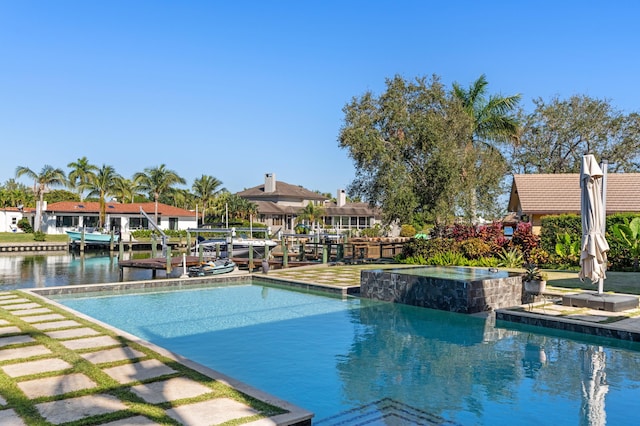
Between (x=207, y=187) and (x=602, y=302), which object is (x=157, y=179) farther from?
(x=602, y=302)

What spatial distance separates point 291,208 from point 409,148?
157 ft

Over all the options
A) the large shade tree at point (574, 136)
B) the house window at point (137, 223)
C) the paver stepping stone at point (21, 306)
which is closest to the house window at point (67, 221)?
the house window at point (137, 223)

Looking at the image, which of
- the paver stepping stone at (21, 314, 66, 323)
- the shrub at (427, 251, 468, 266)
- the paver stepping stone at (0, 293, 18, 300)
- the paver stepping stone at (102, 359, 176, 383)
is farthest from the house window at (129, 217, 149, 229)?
the paver stepping stone at (102, 359, 176, 383)

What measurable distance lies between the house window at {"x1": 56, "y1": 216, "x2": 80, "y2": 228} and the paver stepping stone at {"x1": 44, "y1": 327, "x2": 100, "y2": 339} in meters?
53.5

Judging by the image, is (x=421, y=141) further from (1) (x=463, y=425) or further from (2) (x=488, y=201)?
(1) (x=463, y=425)

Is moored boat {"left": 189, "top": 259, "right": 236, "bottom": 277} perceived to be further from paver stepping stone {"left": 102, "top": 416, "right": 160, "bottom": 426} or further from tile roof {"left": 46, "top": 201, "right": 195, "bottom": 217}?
tile roof {"left": 46, "top": 201, "right": 195, "bottom": 217}

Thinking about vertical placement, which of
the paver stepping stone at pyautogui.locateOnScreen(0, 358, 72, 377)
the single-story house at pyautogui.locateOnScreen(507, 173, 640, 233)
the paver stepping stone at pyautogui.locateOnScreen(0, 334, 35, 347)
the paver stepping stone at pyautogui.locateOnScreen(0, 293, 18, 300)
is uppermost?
the single-story house at pyautogui.locateOnScreen(507, 173, 640, 233)

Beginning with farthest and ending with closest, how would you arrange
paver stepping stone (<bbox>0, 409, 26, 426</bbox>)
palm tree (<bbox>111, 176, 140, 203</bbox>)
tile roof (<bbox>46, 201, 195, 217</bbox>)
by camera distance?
palm tree (<bbox>111, 176, 140, 203</bbox>), tile roof (<bbox>46, 201, 195, 217</bbox>), paver stepping stone (<bbox>0, 409, 26, 426</bbox>)

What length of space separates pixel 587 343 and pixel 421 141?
50.4 ft

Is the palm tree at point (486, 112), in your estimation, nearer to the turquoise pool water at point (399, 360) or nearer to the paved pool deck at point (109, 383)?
the turquoise pool water at point (399, 360)

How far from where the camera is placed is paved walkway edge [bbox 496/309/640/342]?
10141mm

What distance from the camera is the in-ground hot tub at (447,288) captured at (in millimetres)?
13430

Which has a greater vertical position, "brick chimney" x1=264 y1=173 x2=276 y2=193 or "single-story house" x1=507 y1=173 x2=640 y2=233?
"brick chimney" x1=264 y1=173 x2=276 y2=193

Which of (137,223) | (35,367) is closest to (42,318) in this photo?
(35,367)
